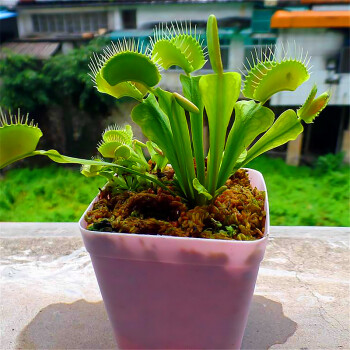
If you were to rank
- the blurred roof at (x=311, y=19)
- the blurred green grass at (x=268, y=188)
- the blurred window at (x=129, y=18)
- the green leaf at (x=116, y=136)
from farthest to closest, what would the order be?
the blurred window at (x=129, y=18)
the blurred roof at (x=311, y=19)
the blurred green grass at (x=268, y=188)
the green leaf at (x=116, y=136)

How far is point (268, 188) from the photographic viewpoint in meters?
2.54

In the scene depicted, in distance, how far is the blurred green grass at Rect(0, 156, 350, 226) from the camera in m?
2.15

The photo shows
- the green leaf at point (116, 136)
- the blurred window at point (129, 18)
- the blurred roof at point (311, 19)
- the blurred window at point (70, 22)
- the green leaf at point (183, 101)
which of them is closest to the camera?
the green leaf at point (183, 101)

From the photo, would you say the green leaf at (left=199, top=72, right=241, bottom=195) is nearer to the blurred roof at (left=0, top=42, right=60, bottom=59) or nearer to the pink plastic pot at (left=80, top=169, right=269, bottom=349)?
the pink plastic pot at (left=80, top=169, right=269, bottom=349)

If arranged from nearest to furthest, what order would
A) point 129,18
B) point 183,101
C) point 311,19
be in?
point 183,101, point 311,19, point 129,18

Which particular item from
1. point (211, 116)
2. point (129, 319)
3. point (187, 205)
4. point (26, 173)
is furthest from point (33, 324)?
point (26, 173)

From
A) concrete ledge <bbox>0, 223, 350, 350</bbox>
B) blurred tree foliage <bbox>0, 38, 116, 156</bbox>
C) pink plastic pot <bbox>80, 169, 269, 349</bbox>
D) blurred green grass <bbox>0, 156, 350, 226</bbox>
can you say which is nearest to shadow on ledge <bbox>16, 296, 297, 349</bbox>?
concrete ledge <bbox>0, 223, 350, 350</bbox>

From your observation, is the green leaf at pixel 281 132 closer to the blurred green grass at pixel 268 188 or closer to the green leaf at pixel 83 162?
the green leaf at pixel 83 162

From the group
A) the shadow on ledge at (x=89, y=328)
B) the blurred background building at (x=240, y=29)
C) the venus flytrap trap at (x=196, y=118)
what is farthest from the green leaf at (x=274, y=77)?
the blurred background building at (x=240, y=29)

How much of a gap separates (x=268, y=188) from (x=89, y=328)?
212cm

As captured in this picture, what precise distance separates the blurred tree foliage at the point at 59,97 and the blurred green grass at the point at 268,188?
Answer: 0.96ft

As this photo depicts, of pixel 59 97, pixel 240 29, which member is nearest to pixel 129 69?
pixel 240 29

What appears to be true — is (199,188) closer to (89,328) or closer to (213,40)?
(213,40)

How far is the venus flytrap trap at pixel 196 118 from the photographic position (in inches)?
15.4
